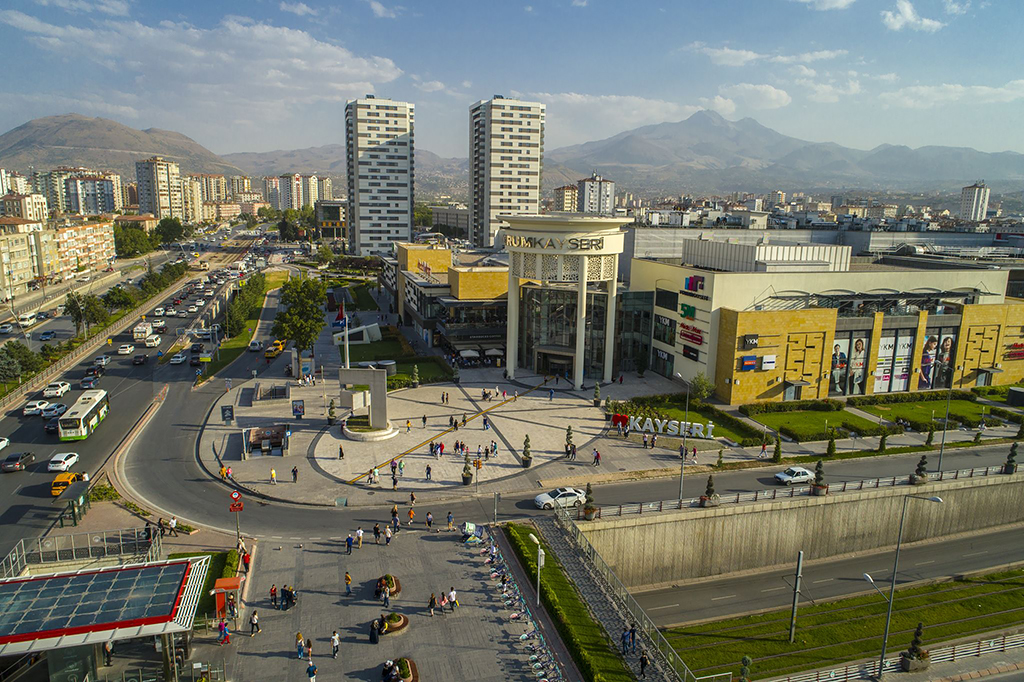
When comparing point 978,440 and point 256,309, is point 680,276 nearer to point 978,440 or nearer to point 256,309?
point 978,440

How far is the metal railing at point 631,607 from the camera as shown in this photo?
26.5 meters

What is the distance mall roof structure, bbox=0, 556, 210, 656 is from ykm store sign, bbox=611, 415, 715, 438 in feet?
112

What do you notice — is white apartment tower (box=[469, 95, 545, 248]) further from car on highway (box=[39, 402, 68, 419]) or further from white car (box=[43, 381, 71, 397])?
car on highway (box=[39, 402, 68, 419])

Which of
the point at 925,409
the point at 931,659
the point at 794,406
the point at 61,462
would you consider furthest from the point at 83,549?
the point at 925,409

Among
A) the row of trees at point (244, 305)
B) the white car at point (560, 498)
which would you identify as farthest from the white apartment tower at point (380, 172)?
the white car at point (560, 498)

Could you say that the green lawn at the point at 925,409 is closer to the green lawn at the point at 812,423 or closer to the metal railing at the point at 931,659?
the green lawn at the point at 812,423

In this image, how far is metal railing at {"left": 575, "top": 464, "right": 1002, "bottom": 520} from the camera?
38094mm

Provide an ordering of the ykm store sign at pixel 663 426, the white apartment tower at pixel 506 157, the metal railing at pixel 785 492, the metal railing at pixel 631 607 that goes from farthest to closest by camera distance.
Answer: the white apartment tower at pixel 506 157 → the ykm store sign at pixel 663 426 → the metal railing at pixel 785 492 → the metal railing at pixel 631 607

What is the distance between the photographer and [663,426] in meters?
52.5

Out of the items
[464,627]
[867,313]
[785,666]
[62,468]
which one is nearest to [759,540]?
[785,666]

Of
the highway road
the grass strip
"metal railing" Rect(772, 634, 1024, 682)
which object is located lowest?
"metal railing" Rect(772, 634, 1024, 682)

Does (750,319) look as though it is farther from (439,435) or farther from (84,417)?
(84,417)

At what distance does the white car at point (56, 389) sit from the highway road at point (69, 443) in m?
0.58

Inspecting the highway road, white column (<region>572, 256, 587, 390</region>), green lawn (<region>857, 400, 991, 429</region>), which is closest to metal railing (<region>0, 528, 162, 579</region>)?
the highway road
